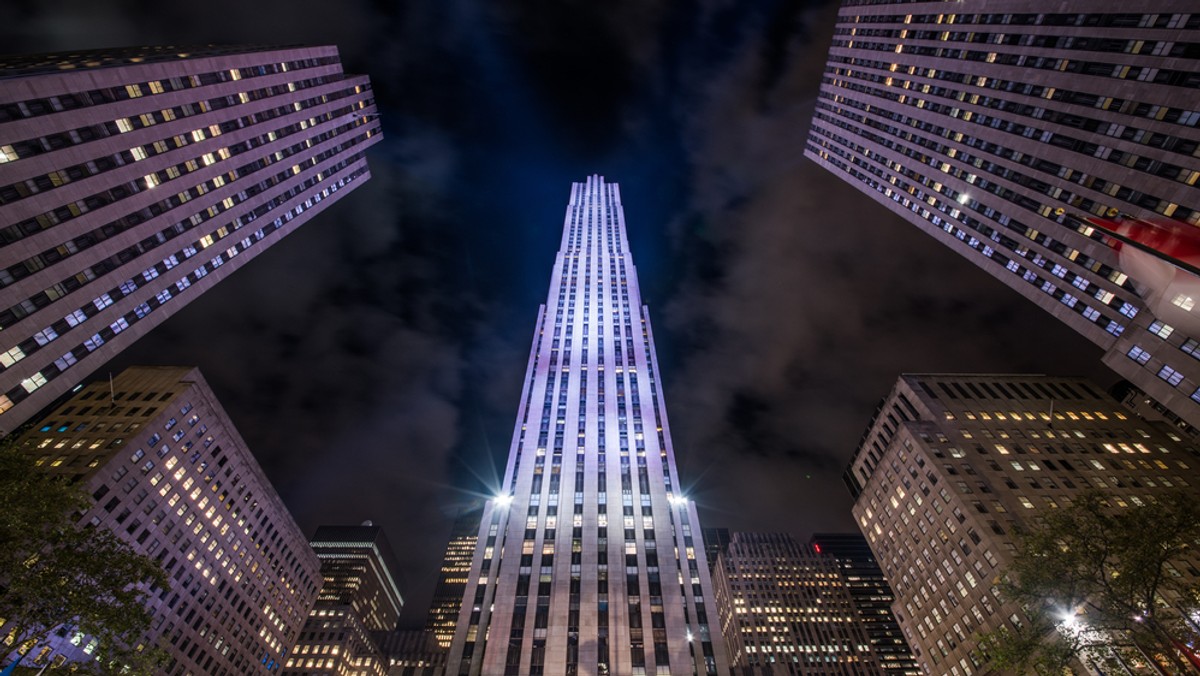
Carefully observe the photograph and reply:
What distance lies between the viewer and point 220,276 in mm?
70188

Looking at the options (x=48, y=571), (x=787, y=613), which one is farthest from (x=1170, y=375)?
(x=787, y=613)

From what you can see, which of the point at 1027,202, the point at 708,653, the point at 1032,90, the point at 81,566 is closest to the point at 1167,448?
the point at 1027,202

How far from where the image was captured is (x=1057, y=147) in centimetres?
6138

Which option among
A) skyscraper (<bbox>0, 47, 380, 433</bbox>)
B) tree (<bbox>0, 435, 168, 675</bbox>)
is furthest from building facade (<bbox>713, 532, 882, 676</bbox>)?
skyscraper (<bbox>0, 47, 380, 433</bbox>)

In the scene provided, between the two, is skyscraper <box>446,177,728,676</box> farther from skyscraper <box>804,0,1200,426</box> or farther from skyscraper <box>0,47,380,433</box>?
skyscraper <box>804,0,1200,426</box>

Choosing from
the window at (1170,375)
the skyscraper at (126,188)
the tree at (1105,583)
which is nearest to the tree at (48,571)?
the skyscraper at (126,188)

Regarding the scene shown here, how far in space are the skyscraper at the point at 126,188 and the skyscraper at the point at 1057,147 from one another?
8896 centimetres

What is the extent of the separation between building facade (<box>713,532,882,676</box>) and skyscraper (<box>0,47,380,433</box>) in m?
141

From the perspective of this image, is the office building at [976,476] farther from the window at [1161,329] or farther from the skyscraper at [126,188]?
the skyscraper at [126,188]

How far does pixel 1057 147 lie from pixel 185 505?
144819 millimetres

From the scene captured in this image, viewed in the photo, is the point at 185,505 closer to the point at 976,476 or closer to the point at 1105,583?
the point at 1105,583

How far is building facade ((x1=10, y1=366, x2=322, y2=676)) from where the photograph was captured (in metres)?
85.0

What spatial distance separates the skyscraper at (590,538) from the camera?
56.2 meters

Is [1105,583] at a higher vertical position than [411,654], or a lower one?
lower
